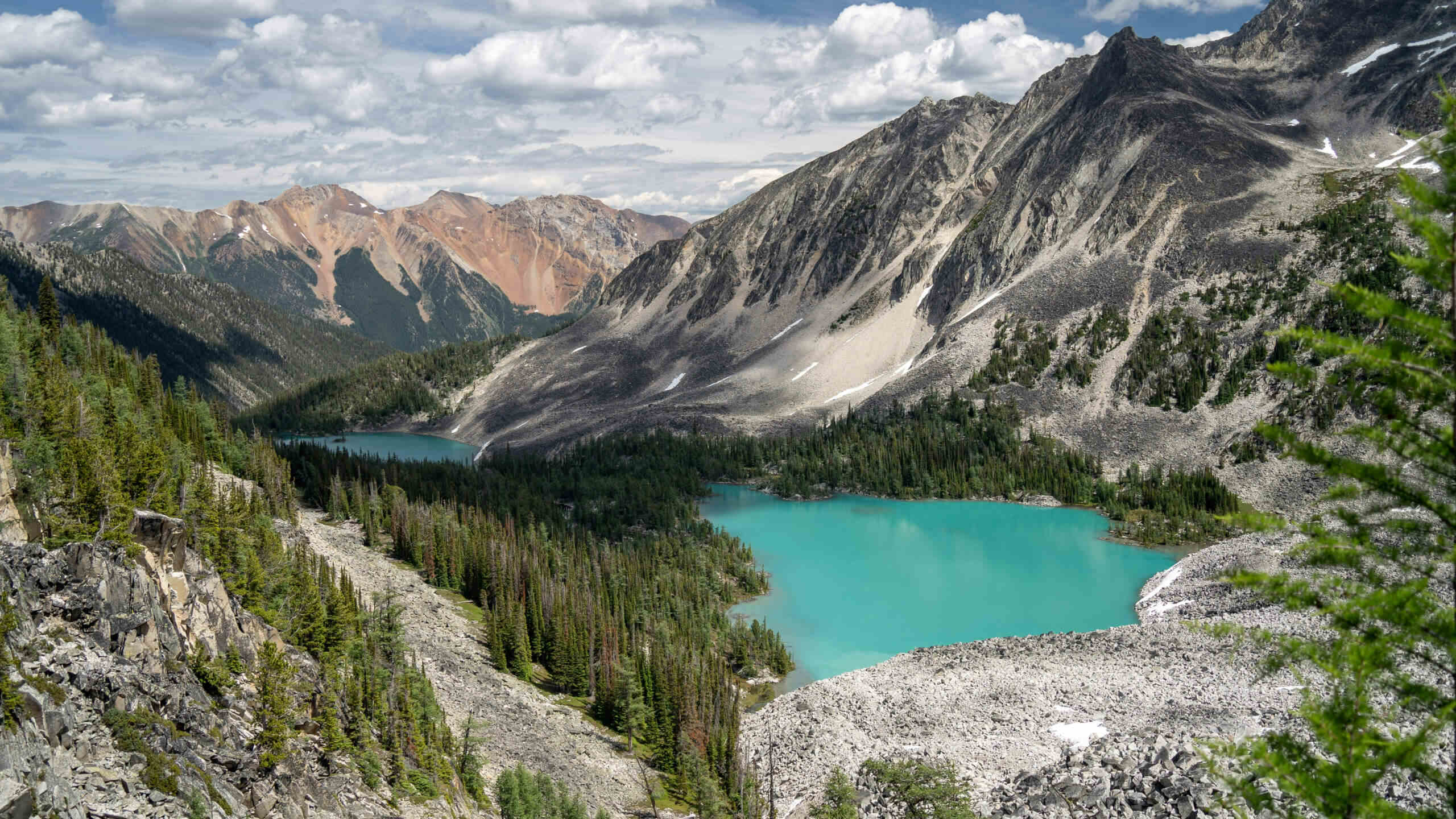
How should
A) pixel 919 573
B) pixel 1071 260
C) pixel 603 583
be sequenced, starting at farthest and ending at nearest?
1. pixel 1071 260
2. pixel 919 573
3. pixel 603 583

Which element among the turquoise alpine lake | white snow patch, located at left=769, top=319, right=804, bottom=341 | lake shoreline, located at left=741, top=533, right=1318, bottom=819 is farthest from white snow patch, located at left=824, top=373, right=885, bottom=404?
lake shoreline, located at left=741, top=533, right=1318, bottom=819

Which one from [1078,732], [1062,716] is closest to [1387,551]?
[1078,732]

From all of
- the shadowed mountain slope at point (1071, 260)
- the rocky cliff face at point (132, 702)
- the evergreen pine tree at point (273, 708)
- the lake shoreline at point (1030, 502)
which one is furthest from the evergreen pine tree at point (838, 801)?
the shadowed mountain slope at point (1071, 260)

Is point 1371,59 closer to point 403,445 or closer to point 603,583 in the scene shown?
point 603,583

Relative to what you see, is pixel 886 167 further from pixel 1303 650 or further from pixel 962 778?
pixel 1303 650

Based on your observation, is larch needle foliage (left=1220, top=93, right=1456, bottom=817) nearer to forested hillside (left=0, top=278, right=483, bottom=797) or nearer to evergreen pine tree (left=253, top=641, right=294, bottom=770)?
forested hillside (left=0, top=278, right=483, bottom=797)

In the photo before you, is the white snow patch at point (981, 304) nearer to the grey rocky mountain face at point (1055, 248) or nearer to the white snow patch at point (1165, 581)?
the grey rocky mountain face at point (1055, 248)
